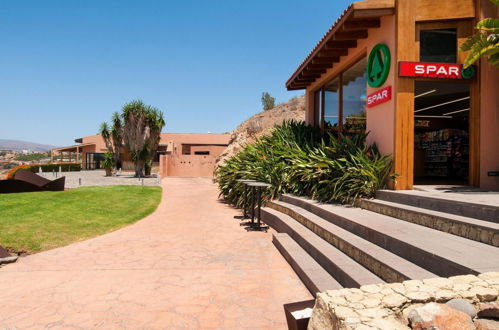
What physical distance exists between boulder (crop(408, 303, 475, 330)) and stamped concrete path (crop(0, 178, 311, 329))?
1333 mm

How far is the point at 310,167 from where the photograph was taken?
7.51 metres

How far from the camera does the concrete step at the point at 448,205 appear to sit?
12.0 ft

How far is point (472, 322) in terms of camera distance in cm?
185

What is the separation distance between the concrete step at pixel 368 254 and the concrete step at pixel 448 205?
1284mm

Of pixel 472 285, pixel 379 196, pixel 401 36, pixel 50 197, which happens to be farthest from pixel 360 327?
pixel 50 197

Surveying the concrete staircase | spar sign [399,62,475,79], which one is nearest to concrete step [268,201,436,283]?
the concrete staircase

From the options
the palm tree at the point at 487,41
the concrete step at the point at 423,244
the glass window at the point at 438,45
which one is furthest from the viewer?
the glass window at the point at 438,45

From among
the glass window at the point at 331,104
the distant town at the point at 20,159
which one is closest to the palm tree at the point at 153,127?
the distant town at the point at 20,159

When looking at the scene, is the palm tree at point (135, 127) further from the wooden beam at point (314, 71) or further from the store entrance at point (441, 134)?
the store entrance at point (441, 134)

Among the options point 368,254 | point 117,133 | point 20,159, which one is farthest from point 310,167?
point 20,159

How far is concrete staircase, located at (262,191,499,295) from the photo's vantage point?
2.88 m

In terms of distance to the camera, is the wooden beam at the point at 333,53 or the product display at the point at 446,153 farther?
the product display at the point at 446,153

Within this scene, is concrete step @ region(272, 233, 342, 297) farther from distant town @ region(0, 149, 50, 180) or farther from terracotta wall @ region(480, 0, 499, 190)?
distant town @ region(0, 149, 50, 180)

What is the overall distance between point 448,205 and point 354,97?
542 centimetres
